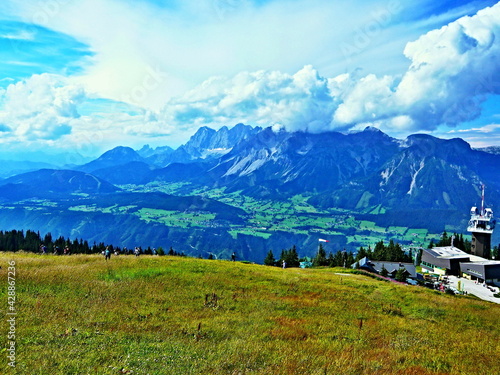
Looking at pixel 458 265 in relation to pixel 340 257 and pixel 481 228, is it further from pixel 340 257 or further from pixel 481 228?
pixel 340 257

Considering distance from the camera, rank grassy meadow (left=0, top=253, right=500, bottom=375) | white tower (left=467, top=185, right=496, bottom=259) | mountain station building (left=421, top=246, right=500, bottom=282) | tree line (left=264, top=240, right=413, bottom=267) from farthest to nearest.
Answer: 1. white tower (left=467, top=185, right=496, bottom=259)
2. tree line (left=264, top=240, right=413, bottom=267)
3. mountain station building (left=421, top=246, right=500, bottom=282)
4. grassy meadow (left=0, top=253, right=500, bottom=375)

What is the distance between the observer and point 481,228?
117500 millimetres

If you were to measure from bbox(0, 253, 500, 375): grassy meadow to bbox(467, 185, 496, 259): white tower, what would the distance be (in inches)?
4095

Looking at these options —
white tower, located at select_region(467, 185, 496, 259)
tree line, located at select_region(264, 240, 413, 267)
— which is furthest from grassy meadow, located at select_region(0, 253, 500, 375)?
white tower, located at select_region(467, 185, 496, 259)

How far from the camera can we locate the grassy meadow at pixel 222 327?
13328mm

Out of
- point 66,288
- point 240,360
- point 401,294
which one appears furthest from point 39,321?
point 401,294

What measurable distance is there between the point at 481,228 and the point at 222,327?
132088 millimetres

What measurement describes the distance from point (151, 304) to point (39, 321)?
262 inches

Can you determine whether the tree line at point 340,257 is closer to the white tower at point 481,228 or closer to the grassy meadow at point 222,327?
the white tower at point 481,228

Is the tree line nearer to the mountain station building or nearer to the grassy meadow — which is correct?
the mountain station building

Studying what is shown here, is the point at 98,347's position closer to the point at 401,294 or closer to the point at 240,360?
the point at 240,360

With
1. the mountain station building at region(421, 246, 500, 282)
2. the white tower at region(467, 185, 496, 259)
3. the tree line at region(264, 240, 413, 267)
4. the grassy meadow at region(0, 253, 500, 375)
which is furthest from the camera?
the white tower at region(467, 185, 496, 259)

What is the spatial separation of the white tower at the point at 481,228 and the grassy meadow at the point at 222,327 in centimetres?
10400

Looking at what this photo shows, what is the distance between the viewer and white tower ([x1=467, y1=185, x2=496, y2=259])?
11544 centimetres
